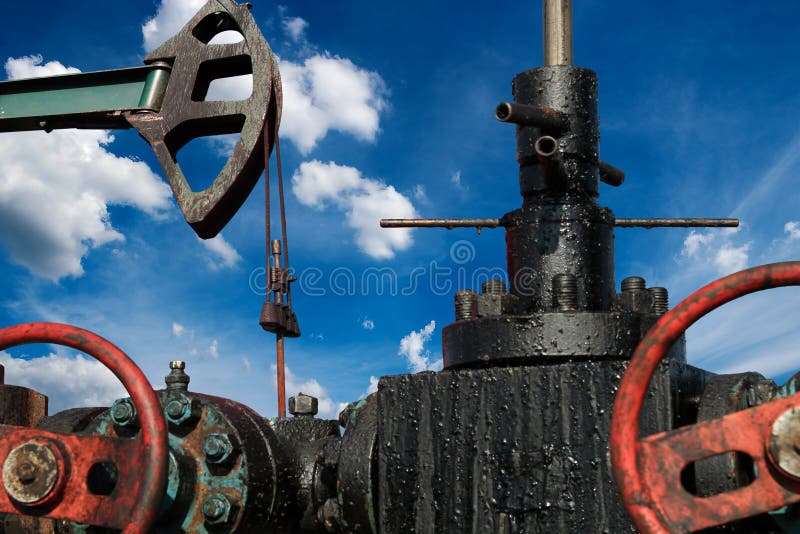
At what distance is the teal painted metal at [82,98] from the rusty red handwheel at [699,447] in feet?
8.54

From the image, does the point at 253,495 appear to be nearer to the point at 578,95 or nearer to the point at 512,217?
the point at 512,217

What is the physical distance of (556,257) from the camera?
2369mm

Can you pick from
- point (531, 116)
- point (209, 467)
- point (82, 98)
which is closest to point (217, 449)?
point (209, 467)

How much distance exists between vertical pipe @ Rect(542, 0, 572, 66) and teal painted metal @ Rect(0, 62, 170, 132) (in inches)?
64.3

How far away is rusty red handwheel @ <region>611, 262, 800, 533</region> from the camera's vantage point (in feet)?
4.52

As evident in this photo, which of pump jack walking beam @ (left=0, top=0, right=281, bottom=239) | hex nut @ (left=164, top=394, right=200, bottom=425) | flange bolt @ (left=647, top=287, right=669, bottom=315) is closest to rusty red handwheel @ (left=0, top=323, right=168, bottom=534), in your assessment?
hex nut @ (left=164, top=394, right=200, bottom=425)

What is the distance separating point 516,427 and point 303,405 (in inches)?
37.2

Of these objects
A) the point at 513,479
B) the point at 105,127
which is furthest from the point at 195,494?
the point at 105,127

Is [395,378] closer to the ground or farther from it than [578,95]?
closer to the ground

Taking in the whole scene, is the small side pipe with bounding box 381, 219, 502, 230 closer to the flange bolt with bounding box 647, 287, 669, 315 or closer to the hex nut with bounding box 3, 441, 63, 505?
the flange bolt with bounding box 647, 287, 669, 315

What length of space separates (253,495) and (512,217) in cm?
109

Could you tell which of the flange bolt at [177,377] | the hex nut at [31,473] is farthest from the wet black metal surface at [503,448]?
the hex nut at [31,473]

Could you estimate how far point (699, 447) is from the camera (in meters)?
1.41

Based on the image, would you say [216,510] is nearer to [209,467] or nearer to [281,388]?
[209,467]
